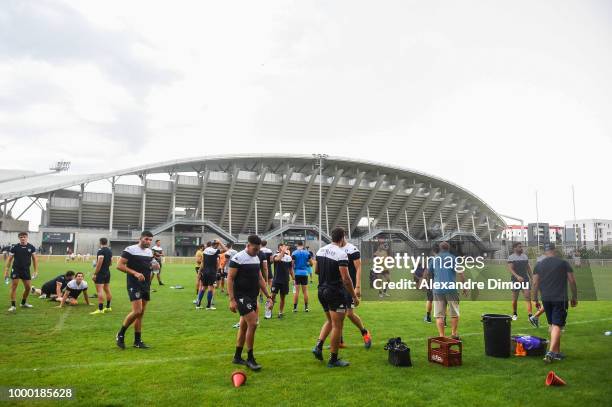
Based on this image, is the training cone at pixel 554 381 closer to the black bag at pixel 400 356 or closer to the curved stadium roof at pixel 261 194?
the black bag at pixel 400 356

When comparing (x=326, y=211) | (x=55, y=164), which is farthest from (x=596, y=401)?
(x=55, y=164)

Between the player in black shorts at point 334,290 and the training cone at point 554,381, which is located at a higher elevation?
the player in black shorts at point 334,290

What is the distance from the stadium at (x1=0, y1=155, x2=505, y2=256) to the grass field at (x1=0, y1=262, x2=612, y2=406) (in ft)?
146

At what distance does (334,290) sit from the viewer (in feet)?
21.5

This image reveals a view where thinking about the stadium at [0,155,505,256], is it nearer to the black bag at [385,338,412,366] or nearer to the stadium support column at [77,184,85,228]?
the stadium support column at [77,184,85,228]

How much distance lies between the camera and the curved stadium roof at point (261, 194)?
62625mm

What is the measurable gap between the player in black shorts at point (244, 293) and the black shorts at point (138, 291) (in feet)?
6.73

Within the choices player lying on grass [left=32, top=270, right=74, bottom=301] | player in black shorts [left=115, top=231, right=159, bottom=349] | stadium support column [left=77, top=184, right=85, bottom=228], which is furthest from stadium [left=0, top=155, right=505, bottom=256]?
player in black shorts [left=115, top=231, right=159, bottom=349]

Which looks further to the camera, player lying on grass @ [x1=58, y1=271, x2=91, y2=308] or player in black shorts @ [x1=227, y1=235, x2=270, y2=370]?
player lying on grass @ [x1=58, y1=271, x2=91, y2=308]

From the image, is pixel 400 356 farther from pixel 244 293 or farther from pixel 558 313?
pixel 558 313

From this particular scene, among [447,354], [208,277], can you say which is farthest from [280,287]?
[447,354]

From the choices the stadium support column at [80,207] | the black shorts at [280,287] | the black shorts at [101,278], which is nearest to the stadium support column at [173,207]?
the stadium support column at [80,207]

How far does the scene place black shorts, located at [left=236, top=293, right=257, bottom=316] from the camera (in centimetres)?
643

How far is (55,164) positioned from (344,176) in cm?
7699
